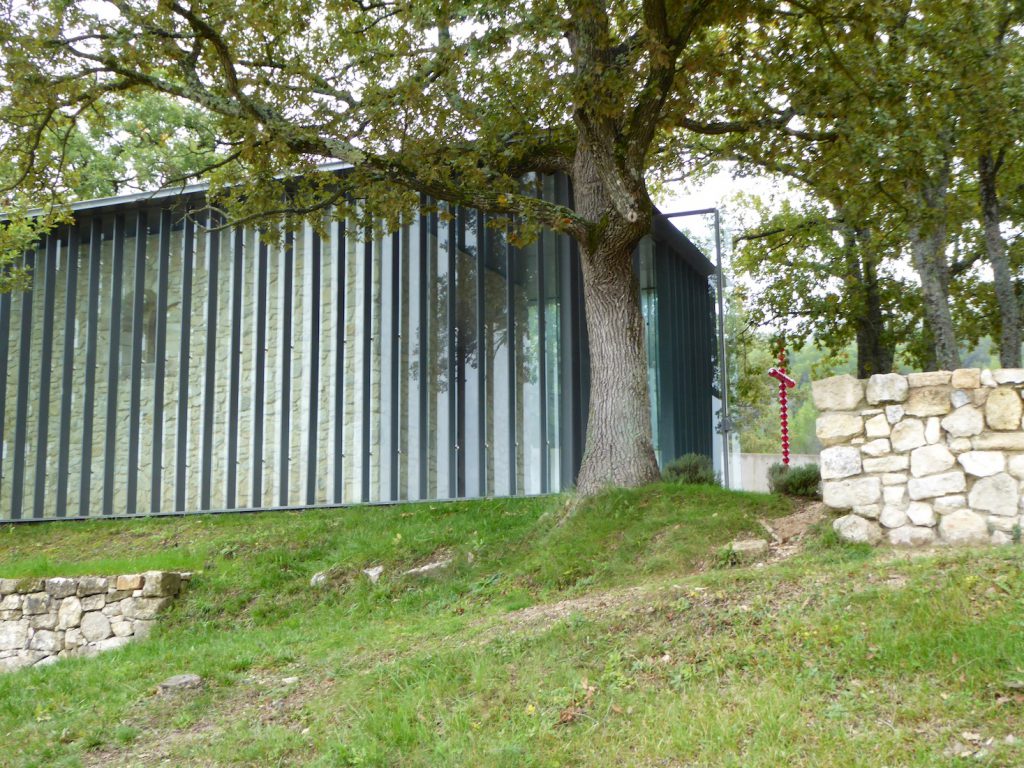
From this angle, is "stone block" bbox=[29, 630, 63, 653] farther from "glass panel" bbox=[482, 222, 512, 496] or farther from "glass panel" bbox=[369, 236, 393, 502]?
"glass panel" bbox=[482, 222, 512, 496]

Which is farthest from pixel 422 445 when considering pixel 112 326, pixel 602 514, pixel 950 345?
pixel 950 345

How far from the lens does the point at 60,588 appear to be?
1071 cm

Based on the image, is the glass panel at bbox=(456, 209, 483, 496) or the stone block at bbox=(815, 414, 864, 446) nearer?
the stone block at bbox=(815, 414, 864, 446)

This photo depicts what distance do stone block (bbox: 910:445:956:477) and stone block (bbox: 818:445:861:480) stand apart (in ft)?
1.52

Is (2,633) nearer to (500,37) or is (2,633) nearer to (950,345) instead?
(500,37)

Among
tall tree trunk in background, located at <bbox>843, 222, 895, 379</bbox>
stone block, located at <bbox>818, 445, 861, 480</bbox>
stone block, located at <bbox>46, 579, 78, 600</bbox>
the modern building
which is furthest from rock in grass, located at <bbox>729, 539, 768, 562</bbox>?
tall tree trunk in background, located at <bbox>843, 222, 895, 379</bbox>

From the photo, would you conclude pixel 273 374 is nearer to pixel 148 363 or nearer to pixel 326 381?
A: pixel 326 381

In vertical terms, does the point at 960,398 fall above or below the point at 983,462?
above

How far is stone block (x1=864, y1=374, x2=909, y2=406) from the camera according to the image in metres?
8.14

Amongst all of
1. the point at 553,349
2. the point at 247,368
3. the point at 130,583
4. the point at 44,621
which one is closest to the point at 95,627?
the point at 130,583

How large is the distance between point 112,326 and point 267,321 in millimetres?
Result: 2963

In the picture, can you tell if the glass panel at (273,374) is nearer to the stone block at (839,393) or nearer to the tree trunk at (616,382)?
the tree trunk at (616,382)

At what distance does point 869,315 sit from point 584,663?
49.4 ft

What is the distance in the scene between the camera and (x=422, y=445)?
47.8ft
